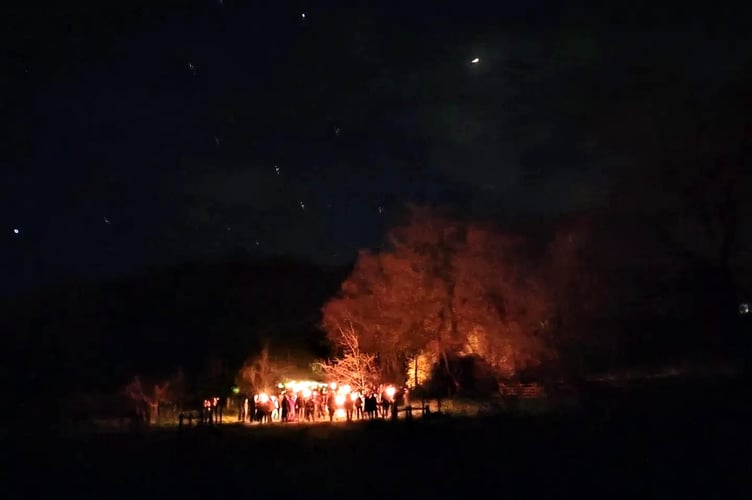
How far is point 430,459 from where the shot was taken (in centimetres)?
1444

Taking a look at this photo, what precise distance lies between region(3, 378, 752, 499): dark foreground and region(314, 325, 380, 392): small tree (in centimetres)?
997

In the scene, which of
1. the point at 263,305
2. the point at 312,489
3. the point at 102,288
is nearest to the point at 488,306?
the point at 312,489

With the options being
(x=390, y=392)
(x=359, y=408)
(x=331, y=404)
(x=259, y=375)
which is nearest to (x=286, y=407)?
(x=331, y=404)

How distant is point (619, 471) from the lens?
1247 cm

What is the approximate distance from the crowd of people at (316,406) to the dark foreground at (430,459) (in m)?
3.63

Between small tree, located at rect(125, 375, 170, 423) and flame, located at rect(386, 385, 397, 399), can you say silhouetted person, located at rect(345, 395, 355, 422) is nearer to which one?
flame, located at rect(386, 385, 397, 399)

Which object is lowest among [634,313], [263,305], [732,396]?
[732,396]

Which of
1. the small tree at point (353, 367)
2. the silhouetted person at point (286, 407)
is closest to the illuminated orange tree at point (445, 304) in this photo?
the small tree at point (353, 367)

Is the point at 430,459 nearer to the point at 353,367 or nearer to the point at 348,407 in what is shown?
the point at 348,407

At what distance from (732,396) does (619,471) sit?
962 centimetres

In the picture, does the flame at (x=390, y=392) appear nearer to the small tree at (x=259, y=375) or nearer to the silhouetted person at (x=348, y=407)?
the silhouetted person at (x=348, y=407)

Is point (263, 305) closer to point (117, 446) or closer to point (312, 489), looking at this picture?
point (117, 446)

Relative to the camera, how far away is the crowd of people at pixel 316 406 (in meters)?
24.3

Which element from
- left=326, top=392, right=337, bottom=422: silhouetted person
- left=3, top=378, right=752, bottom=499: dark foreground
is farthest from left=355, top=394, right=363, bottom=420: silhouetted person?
left=3, top=378, right=752, bottom=499: dark foreground
